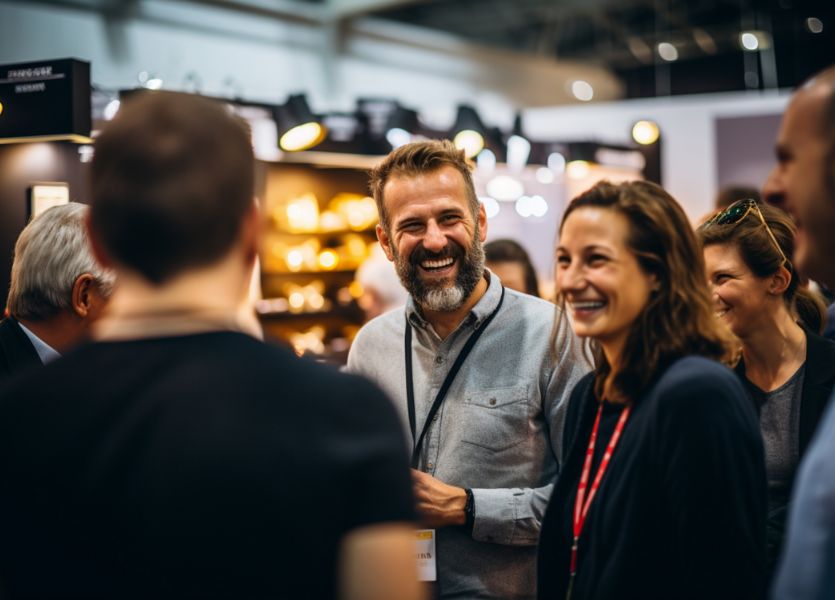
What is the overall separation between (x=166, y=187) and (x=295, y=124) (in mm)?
4290

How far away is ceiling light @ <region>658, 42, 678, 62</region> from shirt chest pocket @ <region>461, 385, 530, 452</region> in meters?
14.4

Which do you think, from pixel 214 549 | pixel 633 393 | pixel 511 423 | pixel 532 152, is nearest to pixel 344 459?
pixel 214 549

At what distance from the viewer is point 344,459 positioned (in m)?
0.91

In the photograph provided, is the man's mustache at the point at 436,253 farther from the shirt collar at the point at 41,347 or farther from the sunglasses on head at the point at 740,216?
the shirt collar at the point at 41,347

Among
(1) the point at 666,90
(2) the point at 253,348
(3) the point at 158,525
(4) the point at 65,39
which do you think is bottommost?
(3) the point at 158,525

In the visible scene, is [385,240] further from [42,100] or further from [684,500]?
[684,500]

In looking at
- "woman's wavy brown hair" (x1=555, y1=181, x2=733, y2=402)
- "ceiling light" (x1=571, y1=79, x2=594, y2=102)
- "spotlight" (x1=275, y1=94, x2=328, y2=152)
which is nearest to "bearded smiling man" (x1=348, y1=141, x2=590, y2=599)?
"woman's wavy brown hair" (x1=555, y1=181, x2=733, y2=402)

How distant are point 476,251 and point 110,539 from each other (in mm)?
1488

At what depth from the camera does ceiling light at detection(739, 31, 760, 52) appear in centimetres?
1409

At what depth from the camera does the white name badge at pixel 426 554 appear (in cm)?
204

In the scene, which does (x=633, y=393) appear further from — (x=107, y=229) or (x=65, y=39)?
(x=65, y=39)

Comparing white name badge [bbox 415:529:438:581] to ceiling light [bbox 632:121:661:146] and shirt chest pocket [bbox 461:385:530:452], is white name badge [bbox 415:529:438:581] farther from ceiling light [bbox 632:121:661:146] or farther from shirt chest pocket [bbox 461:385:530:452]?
ceiling light [bbox 632:121:661:146]

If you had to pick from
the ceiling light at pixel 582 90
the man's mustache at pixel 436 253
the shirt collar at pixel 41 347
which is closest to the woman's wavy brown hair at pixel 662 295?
the man's mustache at pixel 436 253

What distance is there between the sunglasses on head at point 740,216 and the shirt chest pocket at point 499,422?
2.76 feet
